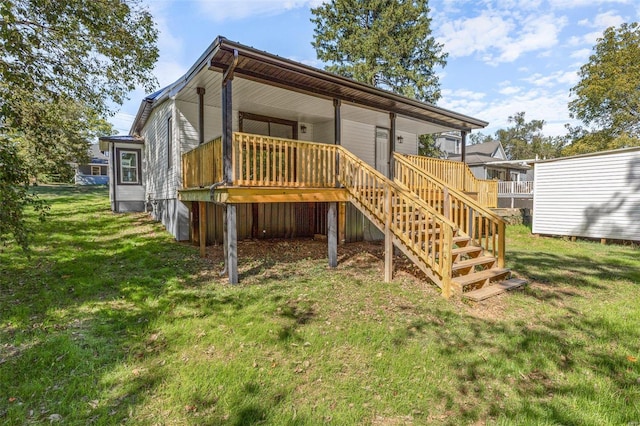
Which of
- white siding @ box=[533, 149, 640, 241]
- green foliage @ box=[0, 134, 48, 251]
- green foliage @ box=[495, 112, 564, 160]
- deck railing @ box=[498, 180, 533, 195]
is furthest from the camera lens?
green foliage @ box=[495, 112, 564, 160]

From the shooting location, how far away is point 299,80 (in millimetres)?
7035

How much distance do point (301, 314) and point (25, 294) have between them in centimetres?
451

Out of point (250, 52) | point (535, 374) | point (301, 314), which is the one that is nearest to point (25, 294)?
point (301, 314)

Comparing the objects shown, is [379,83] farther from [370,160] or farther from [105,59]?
[105,59]

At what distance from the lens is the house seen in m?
5.94

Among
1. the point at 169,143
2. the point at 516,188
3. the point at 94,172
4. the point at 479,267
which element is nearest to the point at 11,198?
the point at 169,143

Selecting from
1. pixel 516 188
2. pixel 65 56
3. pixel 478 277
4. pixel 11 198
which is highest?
pixel 65 56

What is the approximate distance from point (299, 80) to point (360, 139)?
588 cm

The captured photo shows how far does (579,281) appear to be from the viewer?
6539 mm

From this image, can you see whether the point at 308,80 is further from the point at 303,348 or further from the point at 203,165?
the point at 303,348

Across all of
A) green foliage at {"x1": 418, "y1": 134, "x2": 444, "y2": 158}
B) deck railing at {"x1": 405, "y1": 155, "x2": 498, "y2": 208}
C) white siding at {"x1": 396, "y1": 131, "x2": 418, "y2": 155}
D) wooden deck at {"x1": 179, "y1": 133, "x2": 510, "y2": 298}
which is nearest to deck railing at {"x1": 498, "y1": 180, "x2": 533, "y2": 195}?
green foliage at {"x1": 418, "y1": 134, "x2": 444, "y2": 158}

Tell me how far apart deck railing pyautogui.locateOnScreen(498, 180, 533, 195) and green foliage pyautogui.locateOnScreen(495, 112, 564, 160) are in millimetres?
38727

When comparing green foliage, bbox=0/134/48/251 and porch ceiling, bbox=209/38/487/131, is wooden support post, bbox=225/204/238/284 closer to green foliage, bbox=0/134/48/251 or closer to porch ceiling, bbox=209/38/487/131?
porch ceiling, bbox=209/38/487/131

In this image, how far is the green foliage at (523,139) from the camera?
5551 centimetres
